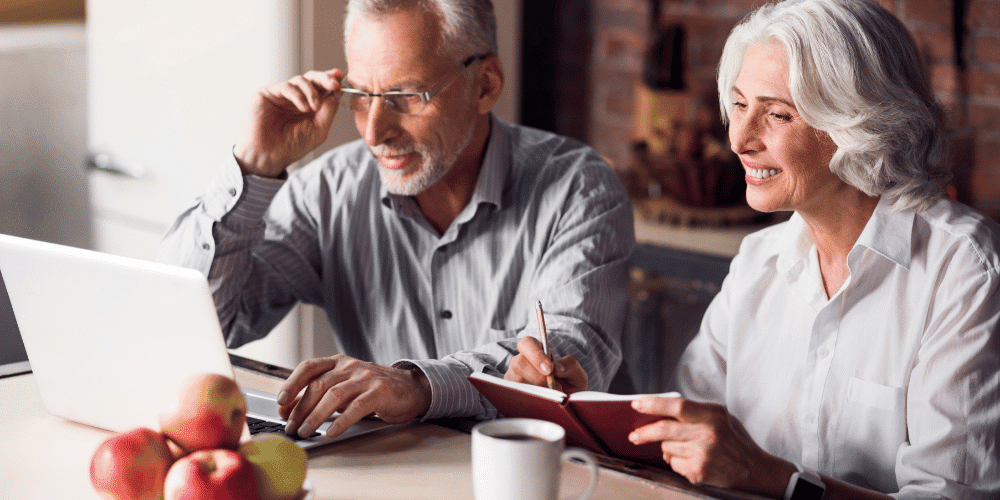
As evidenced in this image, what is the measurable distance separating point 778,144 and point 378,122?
61 cm

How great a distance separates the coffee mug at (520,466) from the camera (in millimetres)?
829

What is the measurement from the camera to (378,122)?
1.54 m

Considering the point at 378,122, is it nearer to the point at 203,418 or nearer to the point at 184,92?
the point at 203,418

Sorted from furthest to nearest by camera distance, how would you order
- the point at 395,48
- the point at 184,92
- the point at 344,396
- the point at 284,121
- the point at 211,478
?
the point at 184,92
the point at 284,121
the point at 395,48
the point at 344,396
the point at 211,478

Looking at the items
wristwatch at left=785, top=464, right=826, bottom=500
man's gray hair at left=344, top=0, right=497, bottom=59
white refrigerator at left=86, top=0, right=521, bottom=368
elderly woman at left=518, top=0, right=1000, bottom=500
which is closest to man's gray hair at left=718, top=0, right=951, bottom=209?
elderly woman at left=518, top=0, right=1000, bottom=500

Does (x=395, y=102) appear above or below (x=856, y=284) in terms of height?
above

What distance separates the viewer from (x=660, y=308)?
2.50 meters

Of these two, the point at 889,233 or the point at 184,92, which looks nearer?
the point at 889,233

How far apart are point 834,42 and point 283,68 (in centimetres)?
123

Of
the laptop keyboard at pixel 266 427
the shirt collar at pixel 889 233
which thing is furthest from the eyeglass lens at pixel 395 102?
the shirt collar at pixel 889 233

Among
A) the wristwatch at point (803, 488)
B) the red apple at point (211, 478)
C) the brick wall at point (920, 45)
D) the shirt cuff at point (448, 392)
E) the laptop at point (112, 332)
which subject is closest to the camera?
the red apple at point (211, 478)

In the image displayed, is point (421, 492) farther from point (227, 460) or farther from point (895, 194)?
point (895, 194)

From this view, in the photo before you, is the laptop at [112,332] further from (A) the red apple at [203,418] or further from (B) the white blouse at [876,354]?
(B) the white blouse at [876,354]

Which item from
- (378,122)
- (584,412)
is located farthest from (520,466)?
(378,122)
